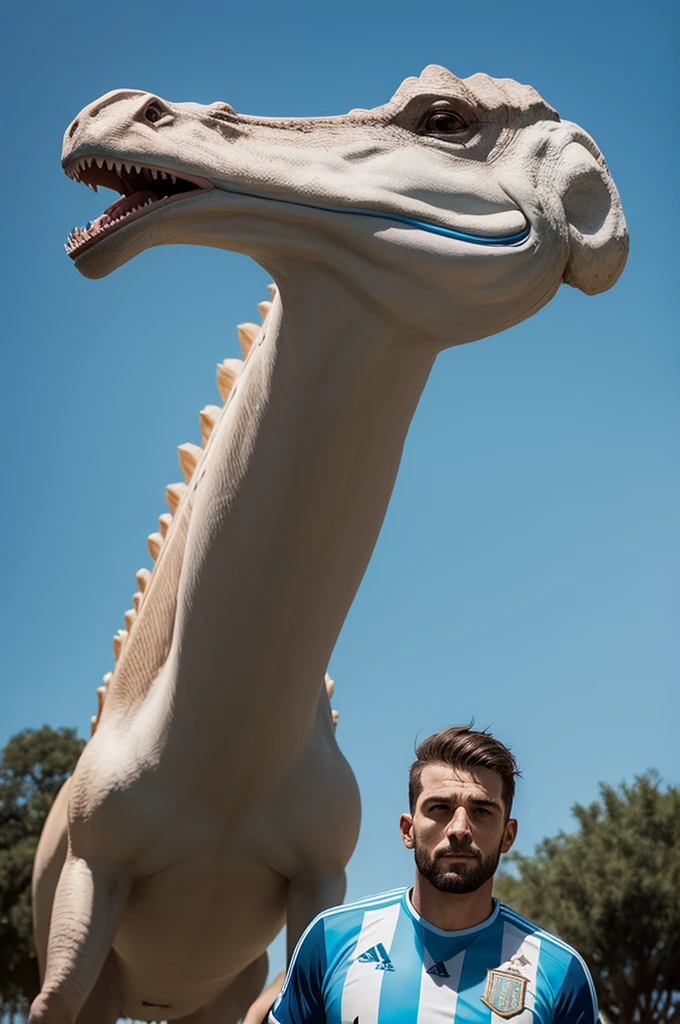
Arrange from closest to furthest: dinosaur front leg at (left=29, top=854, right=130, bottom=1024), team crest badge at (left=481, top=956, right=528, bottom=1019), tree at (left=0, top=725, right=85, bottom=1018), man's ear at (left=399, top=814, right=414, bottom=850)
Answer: team crest badge at (left=481, top=956, right=528, bottom=1019), man's ear at (left=399, top=814, right=414, bottom=850), dinosaur front leg at (left=29, top=854, right=130, bottom=1024), tree at (left=0, top=725, right=85, bottom=1018)

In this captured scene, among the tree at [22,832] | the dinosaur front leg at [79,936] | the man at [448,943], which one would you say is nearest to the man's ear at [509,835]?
the man at [448,943]

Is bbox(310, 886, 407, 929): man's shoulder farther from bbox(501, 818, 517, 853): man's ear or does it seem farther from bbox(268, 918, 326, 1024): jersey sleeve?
bbox(501, 818, 517, 853): man's ear

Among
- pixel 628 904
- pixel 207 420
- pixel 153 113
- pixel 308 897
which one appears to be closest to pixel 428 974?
pixel 308 897

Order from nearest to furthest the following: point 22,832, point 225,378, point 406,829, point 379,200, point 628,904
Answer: point 406,829 < point 379,200 < point 225,378 < point 22,832 < point 628,904

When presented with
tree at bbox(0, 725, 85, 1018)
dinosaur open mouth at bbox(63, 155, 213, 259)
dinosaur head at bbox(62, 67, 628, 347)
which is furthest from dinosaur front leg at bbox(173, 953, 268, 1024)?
tree at bbox(0, 725, 85, 1018)

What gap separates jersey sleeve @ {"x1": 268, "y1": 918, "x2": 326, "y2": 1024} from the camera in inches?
85.0

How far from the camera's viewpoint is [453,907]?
2145 mm

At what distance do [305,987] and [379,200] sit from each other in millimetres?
1775

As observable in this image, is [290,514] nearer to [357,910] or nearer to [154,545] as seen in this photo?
[357,910]

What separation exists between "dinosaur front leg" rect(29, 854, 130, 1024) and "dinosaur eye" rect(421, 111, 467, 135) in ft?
→ 7.11

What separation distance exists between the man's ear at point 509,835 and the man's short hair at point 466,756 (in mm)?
55

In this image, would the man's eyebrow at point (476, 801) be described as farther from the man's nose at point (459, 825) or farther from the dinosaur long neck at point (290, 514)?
the dinosaur long neck at point (290, 514)

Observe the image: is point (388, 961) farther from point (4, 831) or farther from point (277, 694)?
point (4, 831)

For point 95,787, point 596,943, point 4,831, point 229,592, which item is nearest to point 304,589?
point 229,592
